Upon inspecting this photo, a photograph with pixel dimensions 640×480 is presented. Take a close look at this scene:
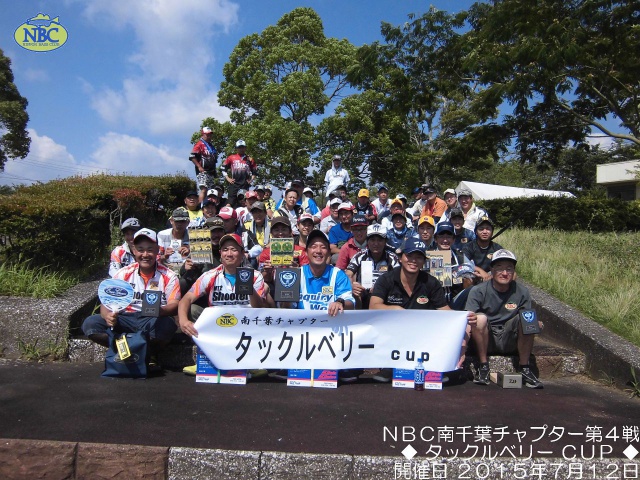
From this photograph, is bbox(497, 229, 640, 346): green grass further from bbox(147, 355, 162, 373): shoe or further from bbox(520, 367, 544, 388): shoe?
bbox(147, 355, 162, 373): shoe

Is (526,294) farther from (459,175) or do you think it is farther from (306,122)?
(459,175)

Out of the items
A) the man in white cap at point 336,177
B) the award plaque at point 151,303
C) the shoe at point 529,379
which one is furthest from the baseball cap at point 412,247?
the man in white cap at point 336,177

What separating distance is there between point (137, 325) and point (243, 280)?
1.22 m

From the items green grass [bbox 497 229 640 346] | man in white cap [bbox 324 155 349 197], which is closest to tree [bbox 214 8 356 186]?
man in white cap [bbox 324 155 349 197]

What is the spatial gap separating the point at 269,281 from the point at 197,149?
235 inches

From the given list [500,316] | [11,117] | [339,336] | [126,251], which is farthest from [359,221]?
[11,117]

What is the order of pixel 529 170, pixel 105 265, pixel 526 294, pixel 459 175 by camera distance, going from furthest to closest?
pixel 529 170 < pixel 459 175 < pixel 105 265 < pixel 526 294

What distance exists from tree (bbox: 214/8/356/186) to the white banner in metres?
15.4

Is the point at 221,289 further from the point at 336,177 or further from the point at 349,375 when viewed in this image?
the point at 336,177

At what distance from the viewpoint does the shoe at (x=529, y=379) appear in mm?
4836

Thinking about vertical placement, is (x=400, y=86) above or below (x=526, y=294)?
above

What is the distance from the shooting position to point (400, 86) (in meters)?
15.1

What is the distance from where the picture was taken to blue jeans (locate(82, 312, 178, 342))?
484 cm

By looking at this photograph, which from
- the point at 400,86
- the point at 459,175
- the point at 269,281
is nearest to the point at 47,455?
the point at 269,281
